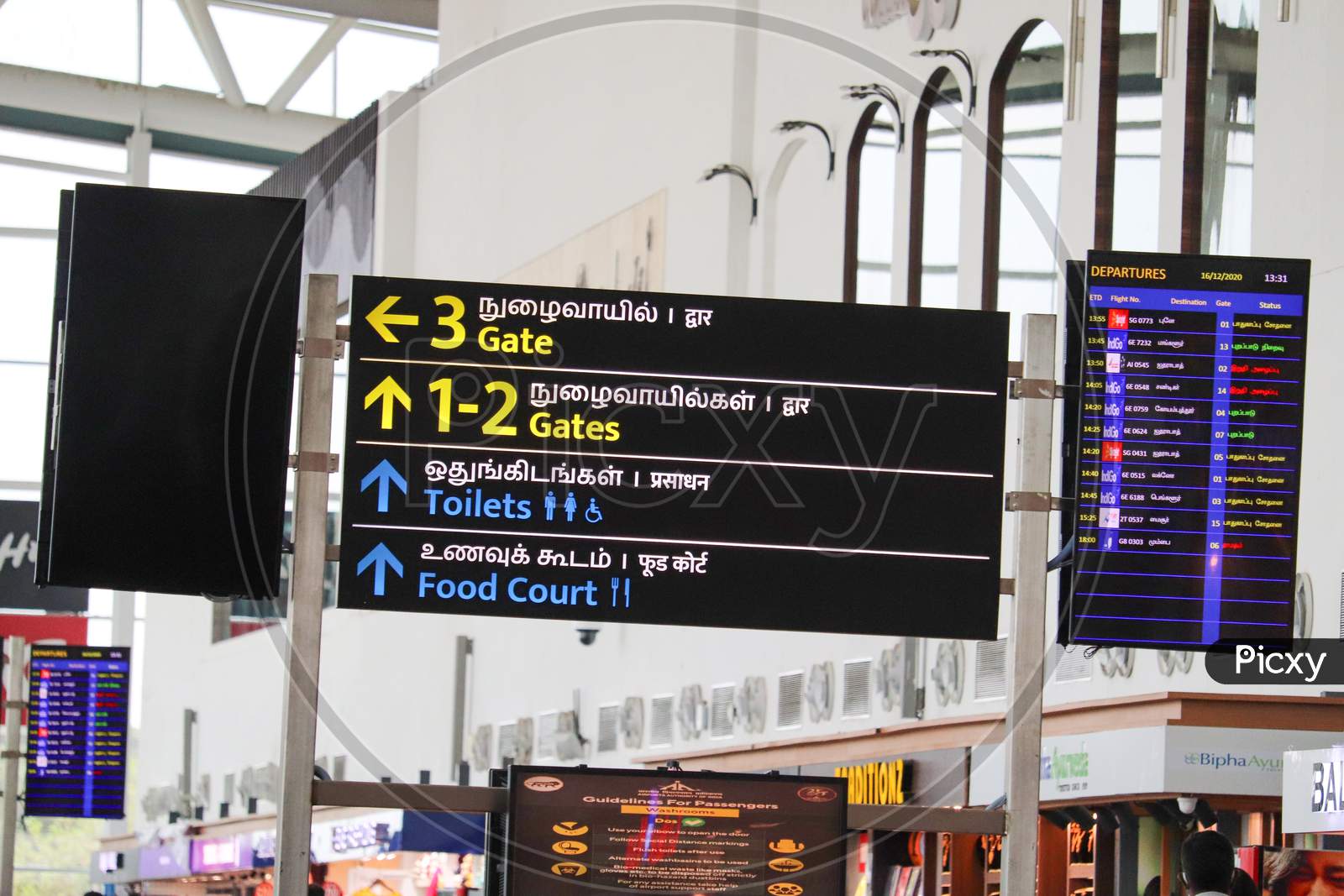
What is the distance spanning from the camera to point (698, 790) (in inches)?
215

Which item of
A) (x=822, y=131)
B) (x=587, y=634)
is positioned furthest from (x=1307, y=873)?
(x=587, y=634)

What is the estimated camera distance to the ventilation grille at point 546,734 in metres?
21.4

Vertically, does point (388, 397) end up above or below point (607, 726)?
above

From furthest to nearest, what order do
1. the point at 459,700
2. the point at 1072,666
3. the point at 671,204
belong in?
the point at 459,700, the point at 671,204, the point at 1072,666

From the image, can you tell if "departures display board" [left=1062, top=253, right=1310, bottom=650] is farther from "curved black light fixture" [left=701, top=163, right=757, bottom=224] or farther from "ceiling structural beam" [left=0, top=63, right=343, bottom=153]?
"ceiling structural beam" [left=0, top=63, right=343, bottom=153]

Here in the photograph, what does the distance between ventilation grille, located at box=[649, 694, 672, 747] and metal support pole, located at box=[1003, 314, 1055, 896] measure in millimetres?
13376

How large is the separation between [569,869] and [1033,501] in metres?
1.66

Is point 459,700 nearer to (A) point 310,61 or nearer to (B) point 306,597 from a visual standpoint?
(A) point 310,61

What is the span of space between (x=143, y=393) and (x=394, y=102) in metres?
21.9

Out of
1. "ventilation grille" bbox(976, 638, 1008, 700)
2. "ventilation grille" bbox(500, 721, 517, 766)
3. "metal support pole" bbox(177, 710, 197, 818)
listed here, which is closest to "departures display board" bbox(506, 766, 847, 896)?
"ventilation grille" bbox(976, 638, 1008, 700)

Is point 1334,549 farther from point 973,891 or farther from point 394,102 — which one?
point 394,102

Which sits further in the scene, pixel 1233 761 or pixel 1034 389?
pixel 1233 761

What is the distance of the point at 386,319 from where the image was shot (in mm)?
5594

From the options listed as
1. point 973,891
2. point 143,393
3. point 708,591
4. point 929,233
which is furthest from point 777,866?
point 929,233
